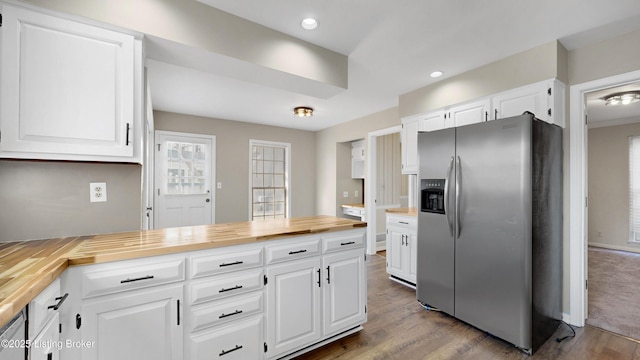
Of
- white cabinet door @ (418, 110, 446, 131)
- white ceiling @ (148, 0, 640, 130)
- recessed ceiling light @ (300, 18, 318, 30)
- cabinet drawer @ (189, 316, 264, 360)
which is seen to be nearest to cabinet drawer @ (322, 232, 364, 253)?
cabinet drawer @ (189, 316, 264, 360)

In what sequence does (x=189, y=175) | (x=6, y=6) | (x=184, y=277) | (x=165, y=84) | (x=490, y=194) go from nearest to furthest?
1. (x=6, y=6)
2. (x=184, y=277)
3. (x=490, y=194)
4. (x=165, y=84)
5. (x=189, y=175)

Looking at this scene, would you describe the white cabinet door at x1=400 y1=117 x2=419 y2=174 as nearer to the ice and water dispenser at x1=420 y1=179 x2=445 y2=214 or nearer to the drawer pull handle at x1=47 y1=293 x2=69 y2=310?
the ice and water dispenser at x1=420 y1=179 x2=445 y2=214

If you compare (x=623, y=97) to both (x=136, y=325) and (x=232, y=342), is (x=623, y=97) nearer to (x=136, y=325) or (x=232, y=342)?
(x=232, y=342)

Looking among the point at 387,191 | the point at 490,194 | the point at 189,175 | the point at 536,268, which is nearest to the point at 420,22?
the point at 490,194

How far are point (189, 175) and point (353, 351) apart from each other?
161 inches

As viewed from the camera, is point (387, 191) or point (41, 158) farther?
point (387, 191)

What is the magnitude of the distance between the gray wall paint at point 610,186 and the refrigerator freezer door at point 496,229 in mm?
5254

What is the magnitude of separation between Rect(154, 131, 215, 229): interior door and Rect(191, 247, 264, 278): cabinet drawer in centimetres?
361

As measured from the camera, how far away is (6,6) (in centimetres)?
141

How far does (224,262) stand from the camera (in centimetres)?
164

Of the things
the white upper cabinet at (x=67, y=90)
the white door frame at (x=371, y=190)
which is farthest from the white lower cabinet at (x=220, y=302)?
the white door frame at (x=371, y=190)

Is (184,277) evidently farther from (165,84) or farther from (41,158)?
(165,84)

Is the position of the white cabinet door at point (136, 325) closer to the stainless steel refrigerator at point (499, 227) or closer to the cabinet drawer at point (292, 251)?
the cabinet drawer at point (292, 251)

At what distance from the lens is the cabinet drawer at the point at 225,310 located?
1.56 meters
